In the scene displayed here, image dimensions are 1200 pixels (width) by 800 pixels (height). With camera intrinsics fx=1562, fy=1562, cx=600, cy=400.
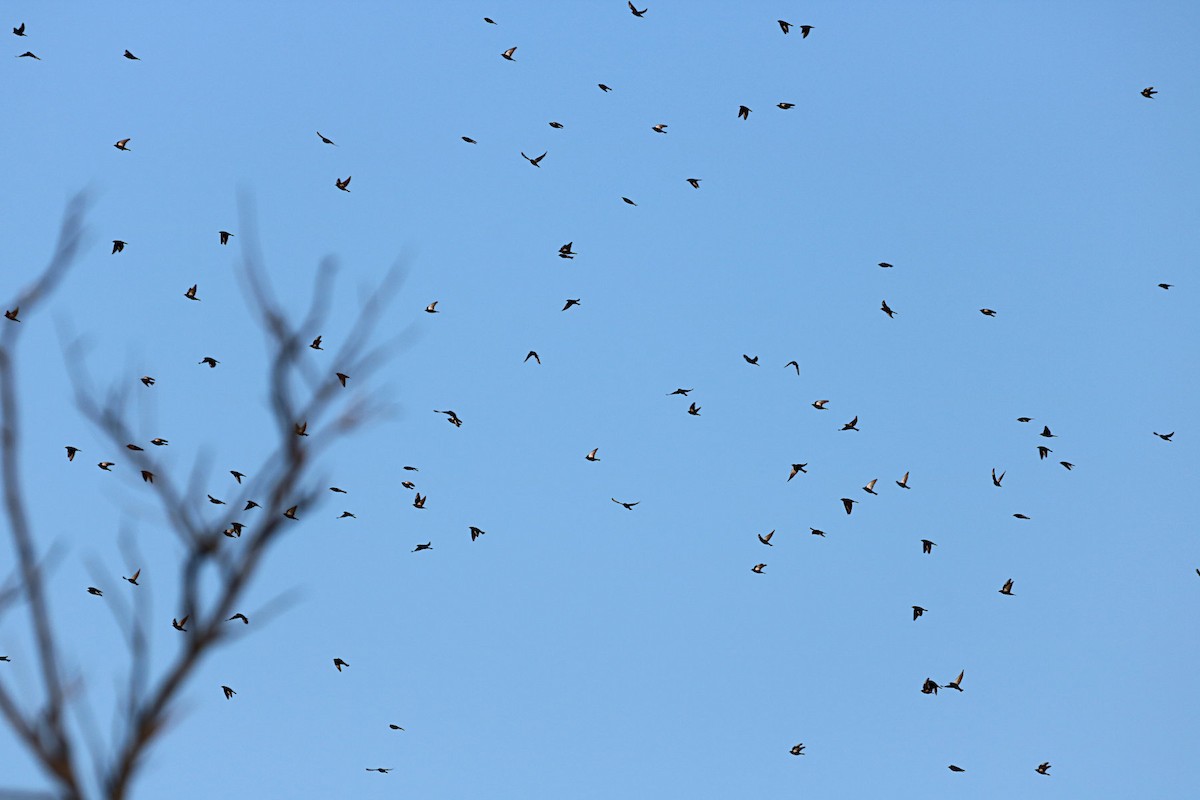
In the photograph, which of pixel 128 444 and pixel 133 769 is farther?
pixel 128 444

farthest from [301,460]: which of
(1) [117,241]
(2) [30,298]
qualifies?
(1) [117,241]

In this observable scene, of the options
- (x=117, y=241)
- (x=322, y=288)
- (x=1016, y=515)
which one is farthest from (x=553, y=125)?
(x=322, y=288)

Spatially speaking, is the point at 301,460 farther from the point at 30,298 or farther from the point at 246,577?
the point at 30,298

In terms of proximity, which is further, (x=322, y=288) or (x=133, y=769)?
(x=322, y=288)

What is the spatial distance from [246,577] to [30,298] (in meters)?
1.27

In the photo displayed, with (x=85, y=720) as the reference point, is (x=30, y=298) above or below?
above

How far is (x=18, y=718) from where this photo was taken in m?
4.79

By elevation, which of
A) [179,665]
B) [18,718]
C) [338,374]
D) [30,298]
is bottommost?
[18,718]

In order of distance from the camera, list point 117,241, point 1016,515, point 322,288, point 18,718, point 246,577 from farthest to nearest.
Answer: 1. point 1016,515
2. point 117,241
3. point 322,288
4. point 246,577
5. point 18,718

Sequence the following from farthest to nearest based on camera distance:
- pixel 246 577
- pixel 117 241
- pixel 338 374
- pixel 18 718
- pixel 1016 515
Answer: pixel 1016 515 < pixel 117 241 < pixel 338 374 < pixel 246 577 < pixel 18 718

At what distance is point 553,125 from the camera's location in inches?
1400

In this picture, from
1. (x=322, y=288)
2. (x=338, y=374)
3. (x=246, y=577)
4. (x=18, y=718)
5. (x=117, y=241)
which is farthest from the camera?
(x=117, y=241)

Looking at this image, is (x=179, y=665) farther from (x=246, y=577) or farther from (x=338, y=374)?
(x=338, y=374)

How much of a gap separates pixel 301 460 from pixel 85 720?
1098mm
